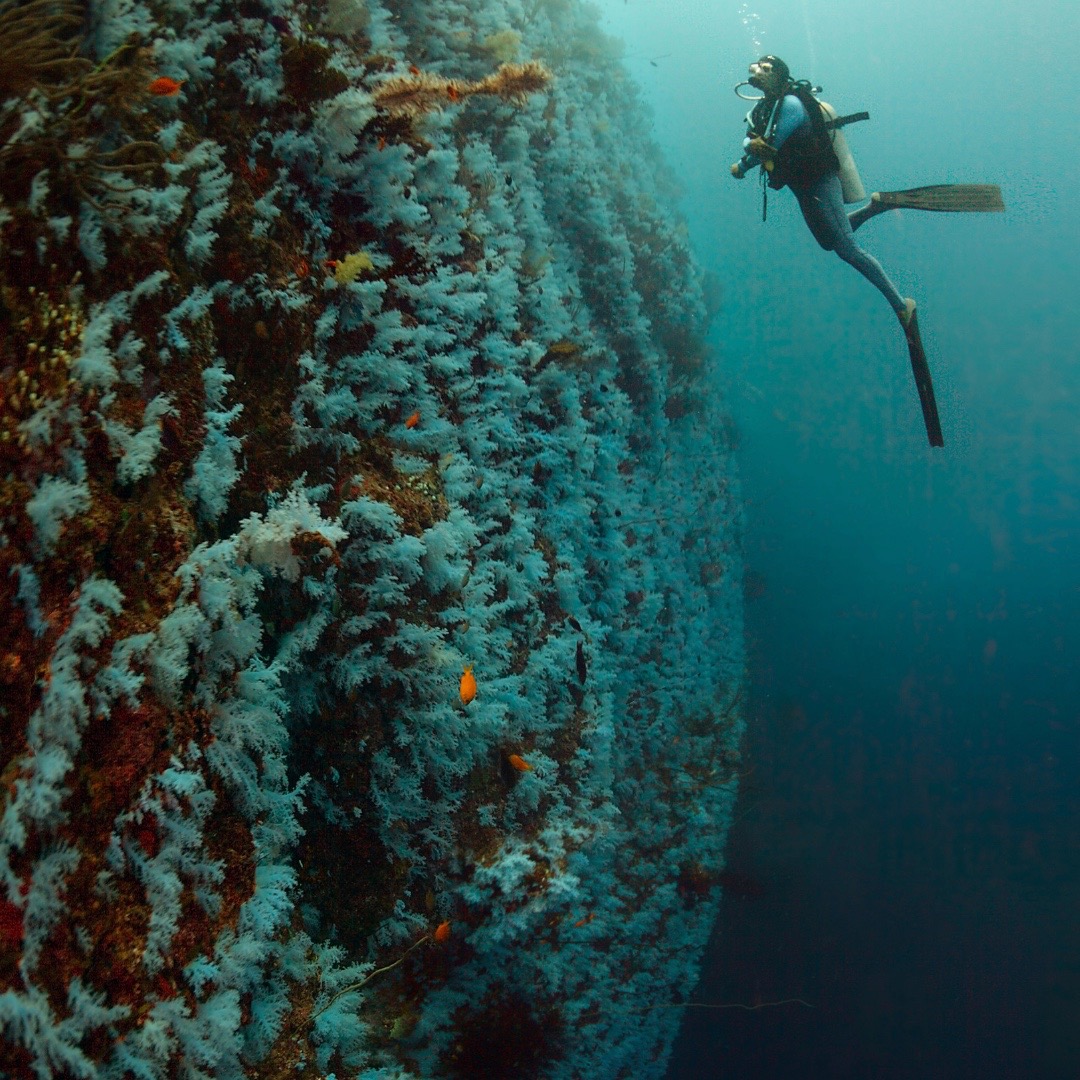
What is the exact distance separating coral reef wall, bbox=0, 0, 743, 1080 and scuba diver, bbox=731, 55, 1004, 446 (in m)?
1.46

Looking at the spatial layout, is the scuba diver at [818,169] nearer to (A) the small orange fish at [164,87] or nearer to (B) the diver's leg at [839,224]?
(B) the diver's leg at [839,224]

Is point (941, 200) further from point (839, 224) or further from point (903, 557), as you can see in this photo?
point (903, 557)

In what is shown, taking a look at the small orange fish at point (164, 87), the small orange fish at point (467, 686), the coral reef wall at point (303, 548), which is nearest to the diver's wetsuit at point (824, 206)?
the coral reef wall at point (303, 548)

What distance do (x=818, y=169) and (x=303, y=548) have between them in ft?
17.3

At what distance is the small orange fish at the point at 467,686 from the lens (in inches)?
121

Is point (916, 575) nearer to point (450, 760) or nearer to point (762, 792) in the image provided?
point (762, 792)

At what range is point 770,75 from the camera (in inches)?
193

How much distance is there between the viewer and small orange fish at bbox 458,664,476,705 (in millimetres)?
3064

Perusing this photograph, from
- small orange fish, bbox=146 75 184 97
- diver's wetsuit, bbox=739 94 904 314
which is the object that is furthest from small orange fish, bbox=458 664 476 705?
diver's wetsuit, bbox=739 94 904 314

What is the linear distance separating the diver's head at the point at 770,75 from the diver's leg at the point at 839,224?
2.67 ft

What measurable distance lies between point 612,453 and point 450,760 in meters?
2.95

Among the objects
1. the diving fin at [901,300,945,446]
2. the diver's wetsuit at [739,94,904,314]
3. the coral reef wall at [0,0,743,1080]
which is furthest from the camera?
the diving fin at [901,300,945,446]

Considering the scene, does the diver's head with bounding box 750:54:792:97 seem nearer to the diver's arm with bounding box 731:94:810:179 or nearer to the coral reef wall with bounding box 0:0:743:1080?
the diver's arm with bounding box 731:94:810:179

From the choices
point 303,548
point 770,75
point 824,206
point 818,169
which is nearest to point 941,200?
point 824,206
